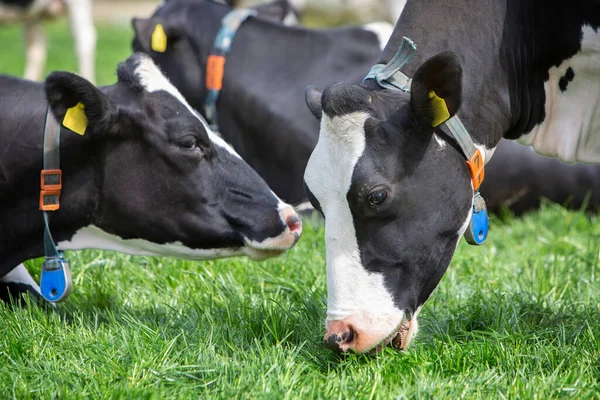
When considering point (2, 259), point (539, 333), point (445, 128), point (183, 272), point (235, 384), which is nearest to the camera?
point (235, 384)

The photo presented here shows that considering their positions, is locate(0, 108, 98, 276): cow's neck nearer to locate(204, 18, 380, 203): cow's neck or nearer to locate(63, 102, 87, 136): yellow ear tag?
locate(63, 102, 87, 136): yellow ear tag

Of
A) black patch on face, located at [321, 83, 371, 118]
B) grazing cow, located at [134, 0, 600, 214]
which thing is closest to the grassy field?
black patch on face, located at [321, 83, 371, 118]

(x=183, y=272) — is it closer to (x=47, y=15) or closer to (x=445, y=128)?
(x=445, y=128)

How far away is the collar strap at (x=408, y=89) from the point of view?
3492 mm

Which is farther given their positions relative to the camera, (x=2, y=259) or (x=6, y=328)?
(x=2, y=259)

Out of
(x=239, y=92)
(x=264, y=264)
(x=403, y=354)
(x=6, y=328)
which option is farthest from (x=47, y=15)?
(x=403, y=354)

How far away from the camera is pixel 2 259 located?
13.7 ft

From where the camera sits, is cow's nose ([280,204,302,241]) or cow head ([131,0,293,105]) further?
cow head ([131,0,293,105])

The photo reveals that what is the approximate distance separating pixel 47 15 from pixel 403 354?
9.97 metres

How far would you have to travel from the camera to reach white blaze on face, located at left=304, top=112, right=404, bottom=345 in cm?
337

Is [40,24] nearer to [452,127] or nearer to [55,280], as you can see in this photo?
[55,280]

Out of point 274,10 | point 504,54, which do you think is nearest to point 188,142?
point 504,54

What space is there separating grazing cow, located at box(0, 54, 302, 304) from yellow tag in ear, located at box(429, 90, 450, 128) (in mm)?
1116

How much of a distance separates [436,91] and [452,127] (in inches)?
8.3
